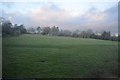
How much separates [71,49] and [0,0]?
62.6 inches

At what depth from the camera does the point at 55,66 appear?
195 inches

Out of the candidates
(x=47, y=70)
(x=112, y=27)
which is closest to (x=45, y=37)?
(x=47, y=70)

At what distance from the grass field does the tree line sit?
88 millimetres

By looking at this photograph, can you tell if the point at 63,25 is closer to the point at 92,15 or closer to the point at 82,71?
the point at 92,15

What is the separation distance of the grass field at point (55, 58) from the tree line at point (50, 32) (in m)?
0.09

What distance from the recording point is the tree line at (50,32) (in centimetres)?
500

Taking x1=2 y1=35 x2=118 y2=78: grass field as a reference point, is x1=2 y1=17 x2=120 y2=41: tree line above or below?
above

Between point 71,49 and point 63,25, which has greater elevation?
point 63,25

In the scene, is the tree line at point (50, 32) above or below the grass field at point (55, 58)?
above

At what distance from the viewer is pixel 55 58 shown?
500 centimetres

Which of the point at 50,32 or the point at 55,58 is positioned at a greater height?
the point at 50,32

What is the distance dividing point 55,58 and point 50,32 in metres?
0.49

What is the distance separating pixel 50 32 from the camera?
504 cm

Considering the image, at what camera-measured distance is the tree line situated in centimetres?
500
